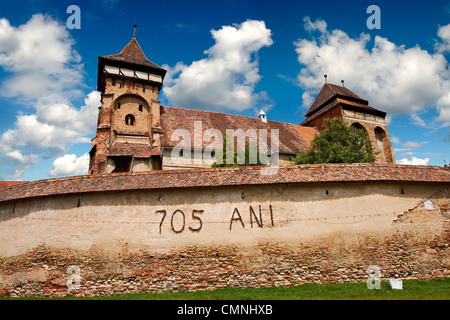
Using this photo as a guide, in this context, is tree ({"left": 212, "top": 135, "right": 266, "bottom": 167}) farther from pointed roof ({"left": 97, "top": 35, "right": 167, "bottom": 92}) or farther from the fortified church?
pointed roof ({"left": 97, "top": 35, "right": 167, "bottom": 92})

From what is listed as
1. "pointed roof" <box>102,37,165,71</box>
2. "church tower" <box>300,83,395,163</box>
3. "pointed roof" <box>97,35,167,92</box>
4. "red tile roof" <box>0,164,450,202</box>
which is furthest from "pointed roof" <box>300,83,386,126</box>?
"red tile roof" <box>0,164,450,202</box>

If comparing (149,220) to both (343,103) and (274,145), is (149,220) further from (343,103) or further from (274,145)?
(343,103)

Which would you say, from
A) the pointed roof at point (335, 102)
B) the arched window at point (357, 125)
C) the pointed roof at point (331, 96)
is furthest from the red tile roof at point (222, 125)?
the pointed roof at point (331, 96)

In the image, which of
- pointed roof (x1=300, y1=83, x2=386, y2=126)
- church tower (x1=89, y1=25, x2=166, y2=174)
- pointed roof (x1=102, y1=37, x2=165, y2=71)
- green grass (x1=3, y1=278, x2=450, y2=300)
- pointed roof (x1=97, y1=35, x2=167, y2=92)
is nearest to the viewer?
green grass (x1=3, y1=278, x2=450, y2=300)

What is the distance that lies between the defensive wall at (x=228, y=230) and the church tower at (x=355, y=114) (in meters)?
21.7

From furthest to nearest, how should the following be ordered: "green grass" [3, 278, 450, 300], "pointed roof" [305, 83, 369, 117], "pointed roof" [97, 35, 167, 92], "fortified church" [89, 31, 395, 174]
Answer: "pointed roof" [305, 83, 369, 117]
"pointed roof" [97, 35, 167, 92]
"fortified church" [89, 31, 395, 174]
"green grass" [3, 278, 450, 300]

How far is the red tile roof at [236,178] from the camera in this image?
992cm

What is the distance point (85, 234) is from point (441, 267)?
12.8 meters

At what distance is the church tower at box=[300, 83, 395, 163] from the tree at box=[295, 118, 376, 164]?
9.58m

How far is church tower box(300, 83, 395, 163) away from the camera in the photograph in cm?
3089

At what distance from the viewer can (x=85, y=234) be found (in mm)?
9766

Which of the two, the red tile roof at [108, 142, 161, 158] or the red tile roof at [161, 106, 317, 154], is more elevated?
the red tile roof at [161, 106, 317, 154]

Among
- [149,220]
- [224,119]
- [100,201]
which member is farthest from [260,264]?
[224,119]

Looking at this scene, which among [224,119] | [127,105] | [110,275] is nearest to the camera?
[110,275]
